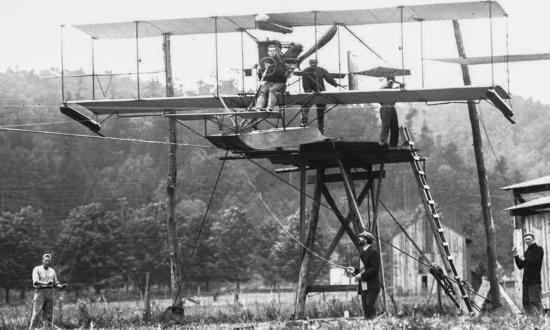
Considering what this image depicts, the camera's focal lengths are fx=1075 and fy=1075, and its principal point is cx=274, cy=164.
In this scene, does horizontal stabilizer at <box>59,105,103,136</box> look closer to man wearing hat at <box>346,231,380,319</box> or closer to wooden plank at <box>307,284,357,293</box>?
wooden plank at <box>307,284,357,293</box>

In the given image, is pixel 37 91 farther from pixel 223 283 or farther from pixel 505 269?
pixel 505 269

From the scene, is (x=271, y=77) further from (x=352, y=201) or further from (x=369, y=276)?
(x=369, y=276)

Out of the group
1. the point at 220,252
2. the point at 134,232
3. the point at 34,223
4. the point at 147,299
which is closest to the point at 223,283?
the point at 220,252

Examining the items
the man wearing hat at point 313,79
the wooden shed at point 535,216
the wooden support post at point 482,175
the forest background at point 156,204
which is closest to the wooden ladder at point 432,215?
the man wearing hat at point 313,79

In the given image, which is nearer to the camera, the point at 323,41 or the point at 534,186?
the point at 323,41

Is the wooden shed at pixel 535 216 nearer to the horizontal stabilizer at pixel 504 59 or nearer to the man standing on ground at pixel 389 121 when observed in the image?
the horizontal stabilizer at pixel 504 59

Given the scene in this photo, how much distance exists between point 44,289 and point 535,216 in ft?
50.3

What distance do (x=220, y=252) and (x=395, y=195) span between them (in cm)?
3728

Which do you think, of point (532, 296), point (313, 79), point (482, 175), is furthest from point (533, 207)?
point (313, 79)

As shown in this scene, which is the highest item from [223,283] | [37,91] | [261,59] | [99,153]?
[37,91]

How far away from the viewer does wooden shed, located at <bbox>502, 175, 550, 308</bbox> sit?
31609 millimetres

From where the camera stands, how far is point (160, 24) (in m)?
25.9

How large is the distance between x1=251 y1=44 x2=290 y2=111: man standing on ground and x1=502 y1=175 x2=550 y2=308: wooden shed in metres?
10.5

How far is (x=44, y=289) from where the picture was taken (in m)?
25.1
